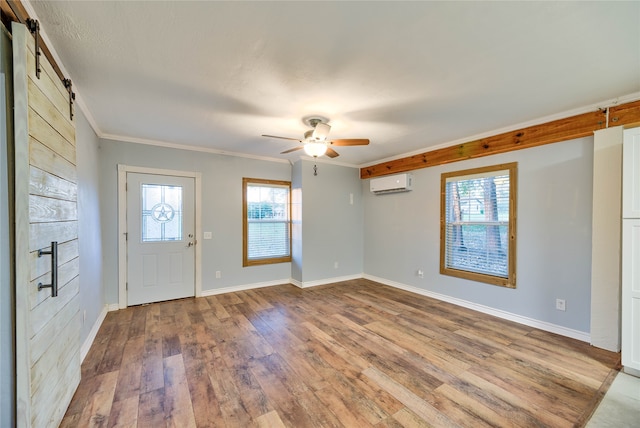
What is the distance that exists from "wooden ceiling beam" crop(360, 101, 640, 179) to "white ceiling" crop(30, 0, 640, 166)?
13 centimetres

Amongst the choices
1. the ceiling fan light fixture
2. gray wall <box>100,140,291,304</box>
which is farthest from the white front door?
the ceiling fan light fixture

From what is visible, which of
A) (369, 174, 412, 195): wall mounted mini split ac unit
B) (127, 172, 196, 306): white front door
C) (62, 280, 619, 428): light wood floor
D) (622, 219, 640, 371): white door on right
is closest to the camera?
(62, 280, 619, 428): light wood floor

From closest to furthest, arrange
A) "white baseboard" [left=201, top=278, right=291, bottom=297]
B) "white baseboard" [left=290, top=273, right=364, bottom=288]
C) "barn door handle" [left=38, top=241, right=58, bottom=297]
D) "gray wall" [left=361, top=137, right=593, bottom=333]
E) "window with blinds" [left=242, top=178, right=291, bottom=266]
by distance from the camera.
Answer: "barn door handle" [left=38, top=241, right=58, bottom=297]
"gray wall" [left=361, top=137, right=593, bottom=333]
"white baseboard" [left=201, top=278, right=291, bottom=297]
"window with blinds" [left=242, top=178, right=291, bottom=266]
"white baseboard" [left=290, top=273, right=364, bottom=288]

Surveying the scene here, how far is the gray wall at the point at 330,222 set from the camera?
16.5 ft

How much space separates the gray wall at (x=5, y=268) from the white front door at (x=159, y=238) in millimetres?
2862

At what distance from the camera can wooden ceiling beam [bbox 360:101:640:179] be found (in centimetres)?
258

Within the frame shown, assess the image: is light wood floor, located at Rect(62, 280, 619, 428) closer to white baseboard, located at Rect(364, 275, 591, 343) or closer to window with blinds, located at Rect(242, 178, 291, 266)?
white baseboard, located at Rect(364, 275, 591, 343)

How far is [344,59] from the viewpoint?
6.30 feet

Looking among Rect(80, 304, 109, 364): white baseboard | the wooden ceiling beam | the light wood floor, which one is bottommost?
the light wood floor

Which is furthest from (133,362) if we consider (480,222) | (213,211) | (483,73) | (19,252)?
(480,222)

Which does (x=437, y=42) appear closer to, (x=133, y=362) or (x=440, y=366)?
(x=440, y=366)

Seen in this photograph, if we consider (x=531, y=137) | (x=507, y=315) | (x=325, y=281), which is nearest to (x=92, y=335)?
(x=325, y=281)

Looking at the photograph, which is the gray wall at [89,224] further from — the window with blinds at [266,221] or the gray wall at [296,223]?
the gray wall at [296,223]

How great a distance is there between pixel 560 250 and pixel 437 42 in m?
2.81
